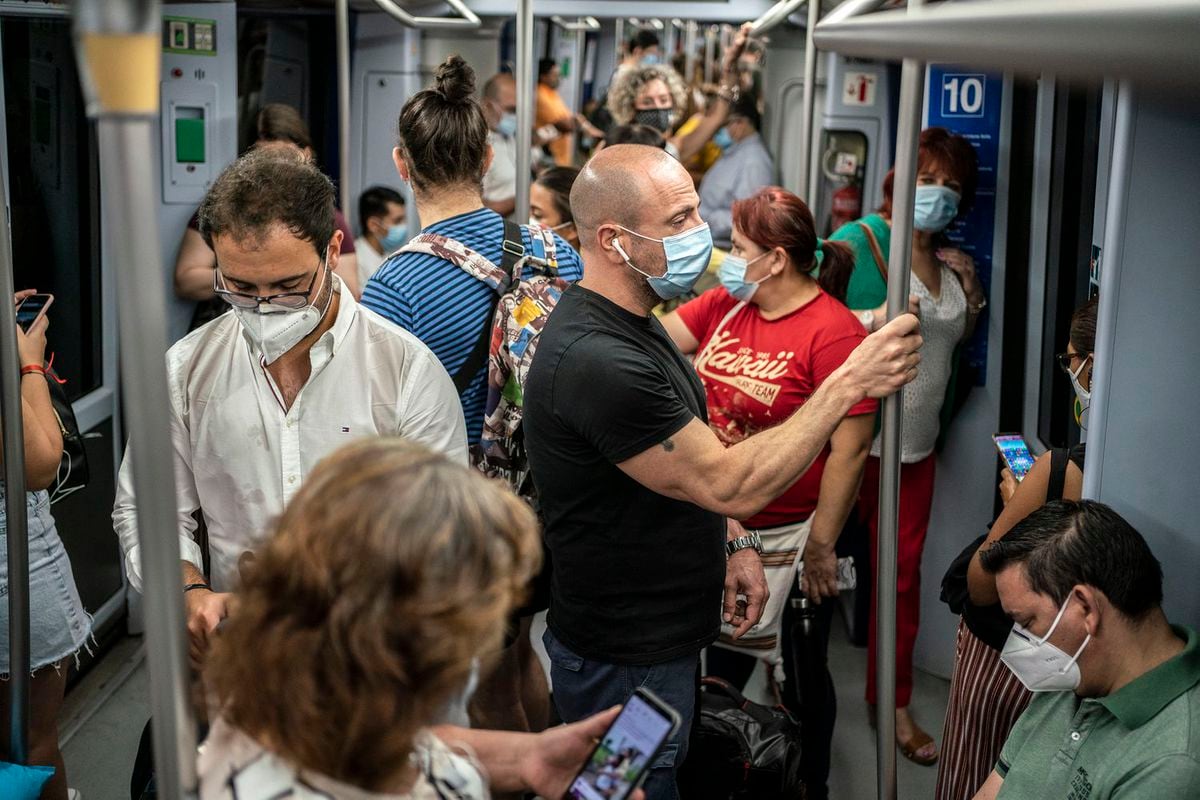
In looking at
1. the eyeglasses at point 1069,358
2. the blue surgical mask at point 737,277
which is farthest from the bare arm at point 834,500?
the eyeglasses at point 1069,358

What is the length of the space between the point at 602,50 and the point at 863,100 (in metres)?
7.84

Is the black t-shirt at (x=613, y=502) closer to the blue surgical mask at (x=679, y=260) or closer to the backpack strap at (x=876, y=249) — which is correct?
the blue surgical mask at (x=679, y=260)

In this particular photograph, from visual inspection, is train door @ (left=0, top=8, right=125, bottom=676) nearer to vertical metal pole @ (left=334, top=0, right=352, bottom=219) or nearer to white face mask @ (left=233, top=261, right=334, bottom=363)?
vertical metal pole @ (left=334, top=0, right=352, bottom=219)

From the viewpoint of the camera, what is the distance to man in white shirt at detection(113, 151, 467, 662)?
230 cm

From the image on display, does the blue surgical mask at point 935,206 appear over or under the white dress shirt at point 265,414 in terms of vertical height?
over

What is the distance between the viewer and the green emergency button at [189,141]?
15.1 feet

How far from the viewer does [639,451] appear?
88.4 inches

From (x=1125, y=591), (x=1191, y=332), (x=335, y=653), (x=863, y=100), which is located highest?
(x=863, y=100)

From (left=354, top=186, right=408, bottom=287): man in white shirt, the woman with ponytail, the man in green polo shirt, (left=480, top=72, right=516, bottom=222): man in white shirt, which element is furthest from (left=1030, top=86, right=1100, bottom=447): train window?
(left=480, top=72, right=516, bottom=222): man in white shirt

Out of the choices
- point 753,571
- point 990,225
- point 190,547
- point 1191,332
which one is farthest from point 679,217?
point 990,225

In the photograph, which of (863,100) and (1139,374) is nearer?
(1139,374)

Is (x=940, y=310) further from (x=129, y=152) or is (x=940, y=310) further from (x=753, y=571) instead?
(x=129, y=152)

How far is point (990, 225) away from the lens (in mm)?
4000

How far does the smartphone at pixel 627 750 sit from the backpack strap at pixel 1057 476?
1337 mm
